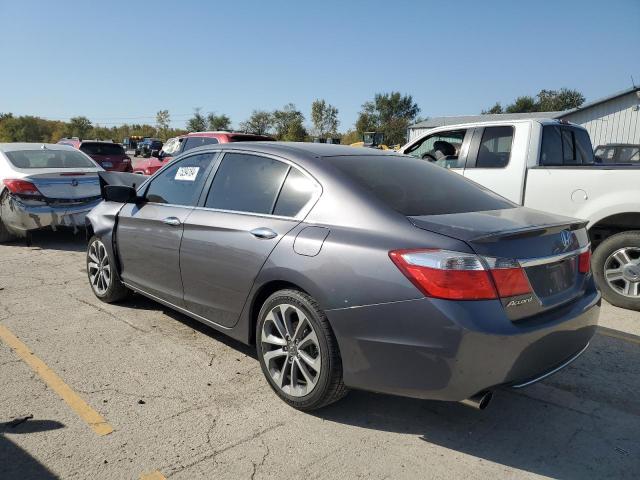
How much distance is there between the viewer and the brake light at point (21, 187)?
7305mm

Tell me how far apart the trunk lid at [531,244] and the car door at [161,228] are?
1993 millimetres

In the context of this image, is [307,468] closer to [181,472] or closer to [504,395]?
[181,472]

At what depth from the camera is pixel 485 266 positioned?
7.85 feet

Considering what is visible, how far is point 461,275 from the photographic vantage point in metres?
2.38

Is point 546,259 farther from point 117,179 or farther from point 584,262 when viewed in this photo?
point 117,179

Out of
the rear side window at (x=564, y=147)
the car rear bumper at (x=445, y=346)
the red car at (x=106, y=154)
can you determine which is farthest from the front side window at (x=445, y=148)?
the red car at (x=106, y=154)

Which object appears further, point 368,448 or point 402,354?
point 368,448

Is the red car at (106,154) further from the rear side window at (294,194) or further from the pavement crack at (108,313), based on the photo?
the rear side window at (294,194)

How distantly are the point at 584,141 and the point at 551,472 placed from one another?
17.7 ft

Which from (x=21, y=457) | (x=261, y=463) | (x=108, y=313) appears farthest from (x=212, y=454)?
(x=108, y=313)

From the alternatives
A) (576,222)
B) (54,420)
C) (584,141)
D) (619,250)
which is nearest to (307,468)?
(54,420)

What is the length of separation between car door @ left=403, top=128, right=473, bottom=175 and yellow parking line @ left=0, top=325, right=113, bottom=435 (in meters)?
4.85

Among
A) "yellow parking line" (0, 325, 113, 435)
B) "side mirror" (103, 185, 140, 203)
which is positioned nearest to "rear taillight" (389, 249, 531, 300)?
"yellow parking line" (0, 325, 113, 435)

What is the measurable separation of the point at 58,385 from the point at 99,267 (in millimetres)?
1908
